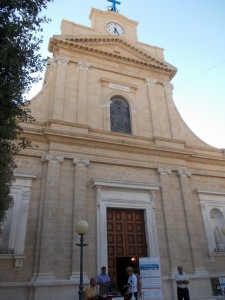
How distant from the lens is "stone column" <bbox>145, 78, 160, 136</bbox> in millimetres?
15594

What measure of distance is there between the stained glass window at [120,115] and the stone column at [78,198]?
3219mm

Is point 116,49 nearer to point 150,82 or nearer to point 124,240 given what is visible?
point 150,82

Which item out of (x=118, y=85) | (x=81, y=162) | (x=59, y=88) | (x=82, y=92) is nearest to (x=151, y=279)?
(x=81, y=162)

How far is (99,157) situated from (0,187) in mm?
6551

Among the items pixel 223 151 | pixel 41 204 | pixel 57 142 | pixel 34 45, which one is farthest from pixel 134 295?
pixel 223 151

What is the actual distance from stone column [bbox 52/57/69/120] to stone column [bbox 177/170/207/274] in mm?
6736

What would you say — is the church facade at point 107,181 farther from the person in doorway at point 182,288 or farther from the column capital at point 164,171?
the person in doorway at point 182,288

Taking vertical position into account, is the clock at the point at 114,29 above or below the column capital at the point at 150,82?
above

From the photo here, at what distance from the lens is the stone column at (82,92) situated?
555 inches

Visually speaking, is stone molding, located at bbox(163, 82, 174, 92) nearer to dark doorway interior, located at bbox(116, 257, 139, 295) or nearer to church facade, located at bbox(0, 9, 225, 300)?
church facade, located at bbox(0, 9, 225, 300)

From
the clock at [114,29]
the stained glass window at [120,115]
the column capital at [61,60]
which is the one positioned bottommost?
the stained glass window at [120,115]

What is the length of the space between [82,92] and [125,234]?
744 cm

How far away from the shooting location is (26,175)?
460 inches

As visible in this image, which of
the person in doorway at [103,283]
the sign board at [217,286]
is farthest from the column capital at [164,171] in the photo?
the person in doorway at [103,283]
